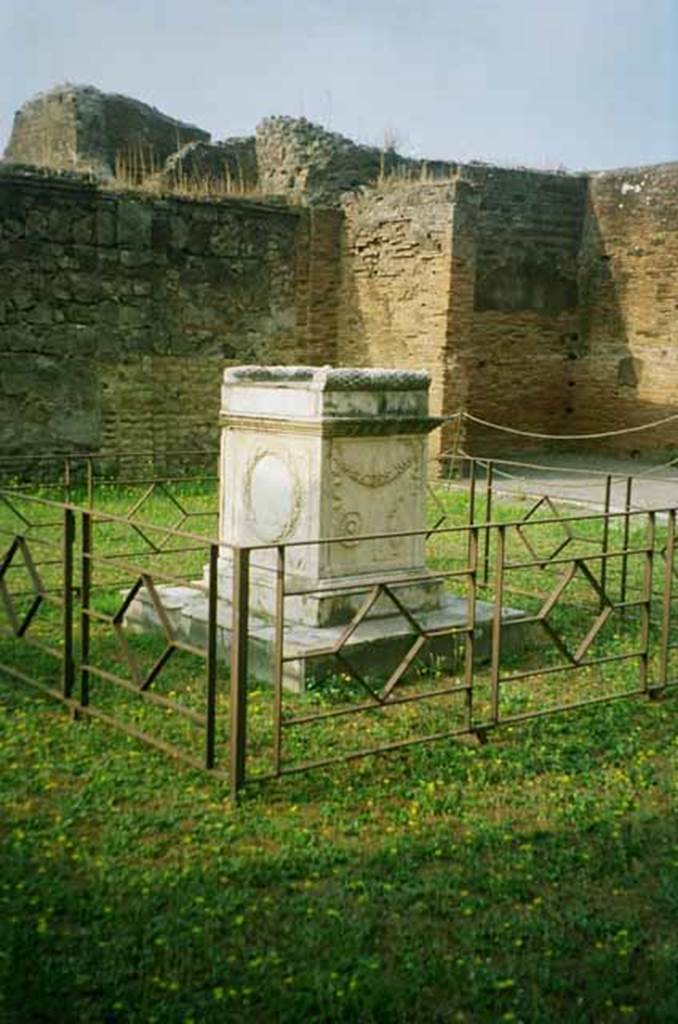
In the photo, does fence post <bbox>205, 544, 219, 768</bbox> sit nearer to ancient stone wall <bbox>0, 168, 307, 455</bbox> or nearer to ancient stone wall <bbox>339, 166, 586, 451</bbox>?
ancient stone wall <bbox>0, 168, 307, 455</bbox>

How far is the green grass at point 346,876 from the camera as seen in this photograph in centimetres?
309

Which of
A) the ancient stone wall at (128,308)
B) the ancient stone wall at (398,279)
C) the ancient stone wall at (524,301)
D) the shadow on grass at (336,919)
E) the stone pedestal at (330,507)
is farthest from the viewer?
the ancient stone wall at (524,301)

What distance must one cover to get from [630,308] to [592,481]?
348 cm

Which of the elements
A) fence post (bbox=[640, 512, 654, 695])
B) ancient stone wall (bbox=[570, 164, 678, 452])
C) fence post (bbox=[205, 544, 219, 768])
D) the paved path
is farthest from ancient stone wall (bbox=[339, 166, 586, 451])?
fence post (bbox=[205, 544, 219, 768])

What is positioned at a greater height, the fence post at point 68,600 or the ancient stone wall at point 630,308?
the ancient stone wall at point 630,308

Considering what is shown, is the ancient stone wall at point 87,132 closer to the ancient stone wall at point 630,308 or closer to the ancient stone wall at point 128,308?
the ancient stone wall at point 128,308

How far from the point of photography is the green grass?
3092mm

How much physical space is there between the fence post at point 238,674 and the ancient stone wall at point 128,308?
8661 millimetres

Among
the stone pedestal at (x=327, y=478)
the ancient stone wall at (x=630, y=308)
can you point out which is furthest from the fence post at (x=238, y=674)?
the ancient stone wall at (x=630, y=308)

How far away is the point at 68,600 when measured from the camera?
16.8ft

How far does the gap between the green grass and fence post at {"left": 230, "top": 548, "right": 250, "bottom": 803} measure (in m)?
0.12

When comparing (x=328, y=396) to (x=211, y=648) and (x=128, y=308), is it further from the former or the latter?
(x=128, y=308)

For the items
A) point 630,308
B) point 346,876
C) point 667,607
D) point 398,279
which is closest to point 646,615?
point 667,607

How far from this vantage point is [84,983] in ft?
10.2
